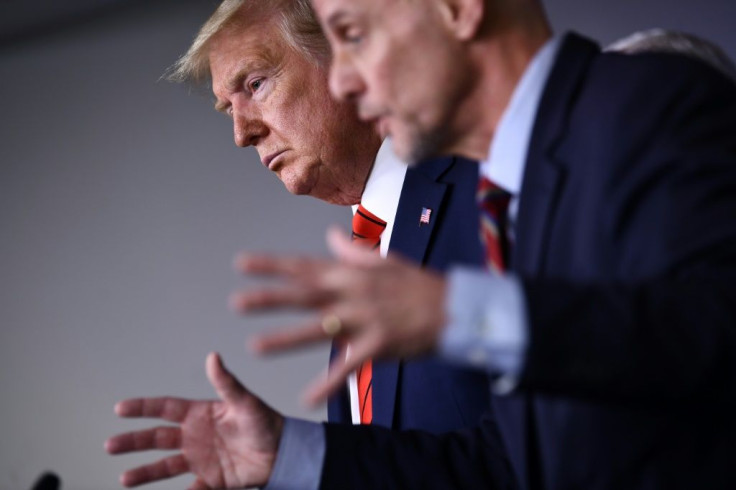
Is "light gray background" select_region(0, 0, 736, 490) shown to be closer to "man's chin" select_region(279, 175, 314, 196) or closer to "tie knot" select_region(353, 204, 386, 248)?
"man's chin" select_region(279, 175, 314, 196)

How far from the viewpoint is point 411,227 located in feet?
4.88

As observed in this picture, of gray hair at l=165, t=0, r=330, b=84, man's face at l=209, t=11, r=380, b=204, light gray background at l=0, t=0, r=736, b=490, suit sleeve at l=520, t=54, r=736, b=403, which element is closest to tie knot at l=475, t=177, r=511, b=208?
suit sleeve at l=520, t=54, r=736, b=403

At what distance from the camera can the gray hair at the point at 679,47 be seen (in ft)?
3.30

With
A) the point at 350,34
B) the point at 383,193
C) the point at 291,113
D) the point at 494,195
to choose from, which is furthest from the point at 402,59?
the point at 291,113

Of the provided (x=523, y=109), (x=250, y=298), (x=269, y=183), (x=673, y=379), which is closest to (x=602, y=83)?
(x=523, y=109)

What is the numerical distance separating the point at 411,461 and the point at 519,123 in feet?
1.77

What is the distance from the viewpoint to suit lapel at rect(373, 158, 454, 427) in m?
1.43

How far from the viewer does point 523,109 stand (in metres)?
0.91

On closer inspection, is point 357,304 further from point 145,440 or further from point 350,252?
point 145,440

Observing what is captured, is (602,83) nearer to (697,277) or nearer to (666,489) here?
(697,277)

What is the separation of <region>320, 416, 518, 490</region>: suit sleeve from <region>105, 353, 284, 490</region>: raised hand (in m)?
0.09

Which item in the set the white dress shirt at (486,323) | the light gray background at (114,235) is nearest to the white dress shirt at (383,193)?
the white dress shirt at (486,323)

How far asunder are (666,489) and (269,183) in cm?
265

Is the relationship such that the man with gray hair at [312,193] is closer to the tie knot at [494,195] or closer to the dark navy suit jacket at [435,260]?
the dark navy suit jacket at [435,260]
